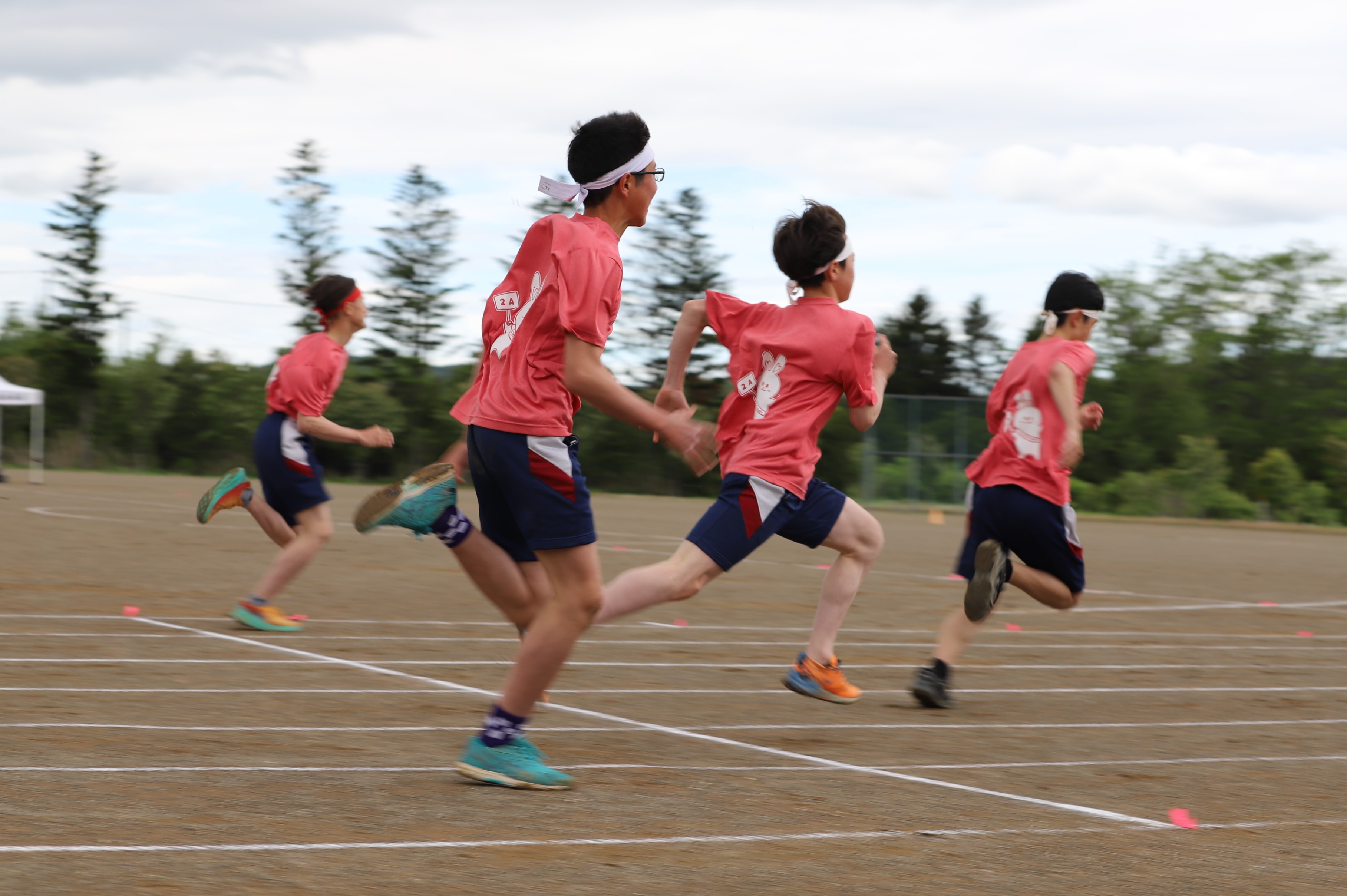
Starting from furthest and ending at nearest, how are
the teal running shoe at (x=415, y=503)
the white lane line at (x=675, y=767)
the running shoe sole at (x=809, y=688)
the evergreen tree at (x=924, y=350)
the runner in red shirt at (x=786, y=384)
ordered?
the evergreen tree at (x=924, y=350) → the running shoe sole at (x=809, y=688) → the runner in red shirt at (x=786, y=384) → the teal running shoe at (x=415, y=503) → the white lane line at (x=675, y=767)

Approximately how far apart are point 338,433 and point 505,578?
310 cm

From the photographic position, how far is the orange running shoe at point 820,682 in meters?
6.11

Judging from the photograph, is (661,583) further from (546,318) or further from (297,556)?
(297,556)

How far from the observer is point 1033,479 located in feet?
21.2

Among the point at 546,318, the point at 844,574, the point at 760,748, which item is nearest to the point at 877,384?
the point at 844,574

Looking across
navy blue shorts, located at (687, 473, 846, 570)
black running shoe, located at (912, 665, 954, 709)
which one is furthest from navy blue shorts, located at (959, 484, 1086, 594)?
navy blue shorts, located at (687, 473, 846, 570)

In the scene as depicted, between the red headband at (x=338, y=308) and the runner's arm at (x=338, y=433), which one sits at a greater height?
the red headband at (x=338, y=308)

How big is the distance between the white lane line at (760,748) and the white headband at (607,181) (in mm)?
2046

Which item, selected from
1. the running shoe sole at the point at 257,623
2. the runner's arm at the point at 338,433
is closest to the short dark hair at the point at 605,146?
the runner's arm at the point at 338,433

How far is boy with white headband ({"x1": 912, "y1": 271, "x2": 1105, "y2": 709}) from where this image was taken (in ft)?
20.8

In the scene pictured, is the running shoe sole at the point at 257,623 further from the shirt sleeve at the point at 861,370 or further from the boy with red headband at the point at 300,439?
the shirt sleeve at the point at 861,370

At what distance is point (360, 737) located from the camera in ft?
16.5

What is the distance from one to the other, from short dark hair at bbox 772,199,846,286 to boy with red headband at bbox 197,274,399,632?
307 centimetres

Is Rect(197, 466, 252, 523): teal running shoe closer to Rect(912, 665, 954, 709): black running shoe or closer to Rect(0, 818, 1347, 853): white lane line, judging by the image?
Rect(912, 665, 954, 709): black running shoe
